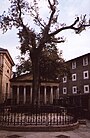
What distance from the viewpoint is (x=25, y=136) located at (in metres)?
12.0

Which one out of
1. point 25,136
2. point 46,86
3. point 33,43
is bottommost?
point 25,136

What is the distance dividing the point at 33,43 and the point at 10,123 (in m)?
10.7

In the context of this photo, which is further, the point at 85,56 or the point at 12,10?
the point at 85,56

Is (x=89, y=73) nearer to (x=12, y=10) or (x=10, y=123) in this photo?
(x=12, y=10)

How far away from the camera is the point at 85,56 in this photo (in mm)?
49531

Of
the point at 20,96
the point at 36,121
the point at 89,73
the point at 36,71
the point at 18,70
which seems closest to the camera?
the point at 36,121

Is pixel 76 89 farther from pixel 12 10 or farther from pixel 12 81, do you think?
pixel 12 10

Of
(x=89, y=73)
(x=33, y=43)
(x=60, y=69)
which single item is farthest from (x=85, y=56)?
(x=33, y=43)

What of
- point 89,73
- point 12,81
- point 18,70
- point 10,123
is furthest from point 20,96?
point 10,123

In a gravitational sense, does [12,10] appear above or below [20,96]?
above

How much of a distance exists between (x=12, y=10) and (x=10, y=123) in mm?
13322

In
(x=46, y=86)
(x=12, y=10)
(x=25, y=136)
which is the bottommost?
(x=25, y=136)

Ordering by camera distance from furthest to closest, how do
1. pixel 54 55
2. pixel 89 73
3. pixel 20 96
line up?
pixel 20 96 → pixel 89 73 → pixel 54 55

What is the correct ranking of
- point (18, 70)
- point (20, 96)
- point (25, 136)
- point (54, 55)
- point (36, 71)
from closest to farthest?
point (25, 136) < point (36, 71) < point (54, 55) < point (18, 70) < point (20, 96)
